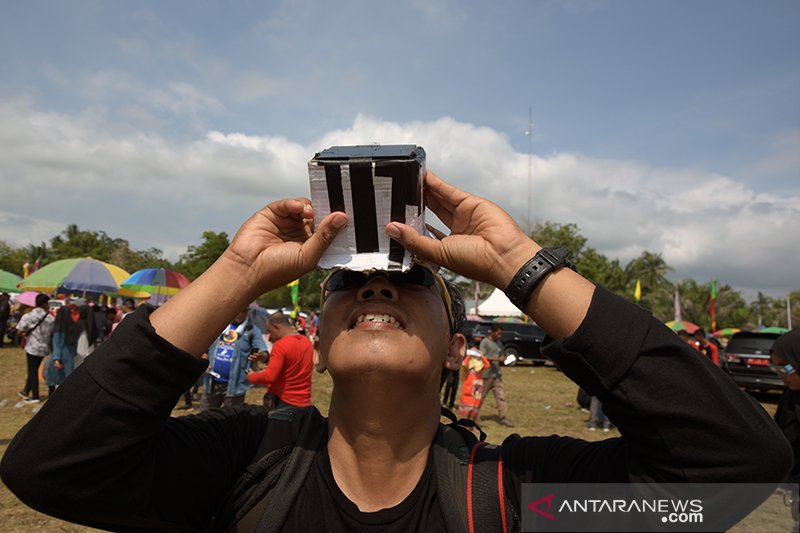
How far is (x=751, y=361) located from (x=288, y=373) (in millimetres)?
13487

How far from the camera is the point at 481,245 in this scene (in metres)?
1.91

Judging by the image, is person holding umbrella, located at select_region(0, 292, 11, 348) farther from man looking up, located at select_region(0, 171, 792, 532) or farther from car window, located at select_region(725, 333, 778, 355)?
car window, located at select_region(725, 333, 778, 355)

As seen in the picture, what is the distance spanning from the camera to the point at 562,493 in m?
1.82

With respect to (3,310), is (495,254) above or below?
above

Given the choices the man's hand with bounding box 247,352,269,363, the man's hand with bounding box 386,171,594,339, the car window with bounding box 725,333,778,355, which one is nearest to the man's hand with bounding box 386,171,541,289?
the man's hand with bounding box 386,171,594,339

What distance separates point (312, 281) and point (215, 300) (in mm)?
58953

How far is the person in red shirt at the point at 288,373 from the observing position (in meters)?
6.83

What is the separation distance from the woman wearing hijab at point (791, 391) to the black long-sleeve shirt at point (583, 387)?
4.21m

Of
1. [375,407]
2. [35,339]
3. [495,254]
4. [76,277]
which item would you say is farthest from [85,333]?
[495,254]

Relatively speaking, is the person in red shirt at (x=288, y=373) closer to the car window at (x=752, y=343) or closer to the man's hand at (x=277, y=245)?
the man's hand at (x=277, y=245)

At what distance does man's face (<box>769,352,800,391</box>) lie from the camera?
496 cm

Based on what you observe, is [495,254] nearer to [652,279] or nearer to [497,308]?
[497,308]

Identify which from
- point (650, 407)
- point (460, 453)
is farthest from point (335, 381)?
point (650, 407)
